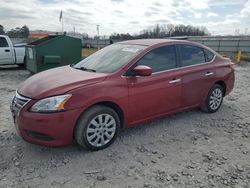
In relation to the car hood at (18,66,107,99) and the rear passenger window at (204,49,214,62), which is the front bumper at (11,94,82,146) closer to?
the car hood at (18,66,107,99)

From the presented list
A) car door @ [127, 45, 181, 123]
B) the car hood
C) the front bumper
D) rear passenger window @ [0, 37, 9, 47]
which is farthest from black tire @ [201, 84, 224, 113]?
rear passenger window @ [0, 37, 9, 47]

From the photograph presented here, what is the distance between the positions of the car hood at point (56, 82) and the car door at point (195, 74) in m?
1.70

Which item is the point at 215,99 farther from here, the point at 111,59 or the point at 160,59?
the point at 111,59

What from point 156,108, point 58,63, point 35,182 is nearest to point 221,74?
point 156,108

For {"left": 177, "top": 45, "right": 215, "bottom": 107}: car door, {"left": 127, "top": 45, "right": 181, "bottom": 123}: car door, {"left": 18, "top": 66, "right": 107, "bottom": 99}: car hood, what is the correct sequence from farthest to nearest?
{"left": 177, "top": 45, "right": 215, "bottom": 107}: car door
{"left": 127, "top": 45, "right": 181, "bottom": 123}: car door
{"left": 18, "top": 66, "right": 107, "bottom": 99}: car hood

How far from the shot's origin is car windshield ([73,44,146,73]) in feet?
13.5

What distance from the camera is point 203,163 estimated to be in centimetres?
347

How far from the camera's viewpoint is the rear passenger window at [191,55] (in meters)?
4.82

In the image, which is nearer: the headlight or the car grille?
the headlight

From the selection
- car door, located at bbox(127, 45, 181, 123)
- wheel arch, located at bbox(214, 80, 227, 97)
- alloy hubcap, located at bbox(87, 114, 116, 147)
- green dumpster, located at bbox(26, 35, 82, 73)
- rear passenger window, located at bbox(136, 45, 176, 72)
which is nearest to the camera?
alloy hubcap, located at bbox(87, 114, 116, 147)

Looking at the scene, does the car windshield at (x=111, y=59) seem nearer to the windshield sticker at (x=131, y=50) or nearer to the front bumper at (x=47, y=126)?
the windshield sticker at (x=131, y=50)

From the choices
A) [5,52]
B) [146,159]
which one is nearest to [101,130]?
[146,159]

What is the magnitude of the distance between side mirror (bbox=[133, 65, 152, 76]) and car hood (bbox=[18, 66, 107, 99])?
18.7 inches

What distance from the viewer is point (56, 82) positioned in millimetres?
3656
